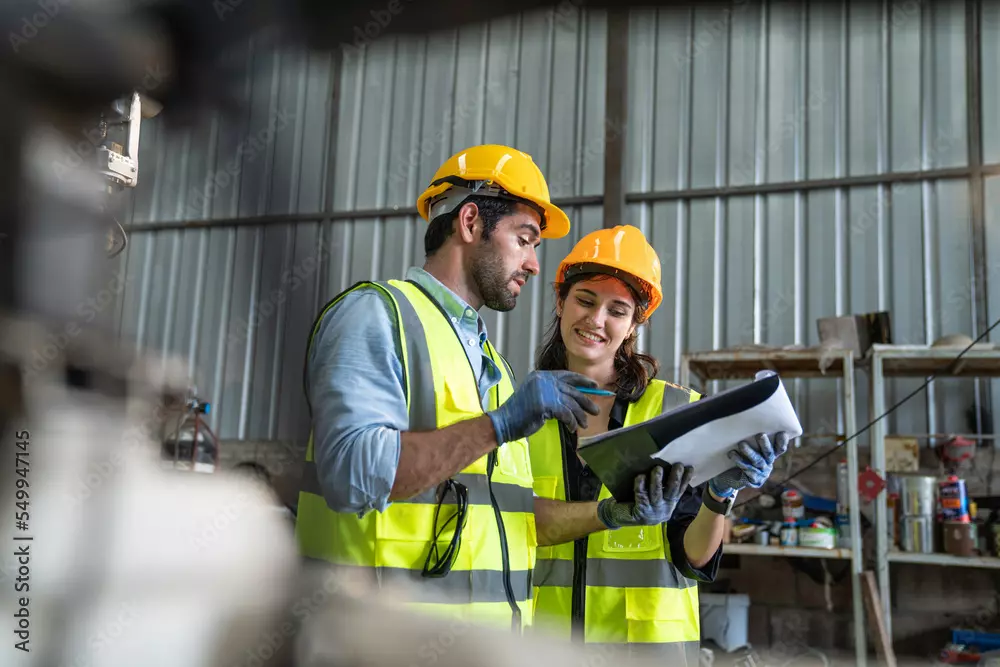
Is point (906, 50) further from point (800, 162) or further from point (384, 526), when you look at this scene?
point (384, 526)

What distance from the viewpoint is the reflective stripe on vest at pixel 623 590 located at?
2.19 metres

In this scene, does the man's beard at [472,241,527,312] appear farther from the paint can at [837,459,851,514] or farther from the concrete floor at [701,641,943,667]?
the paint can at [837,459,851,514]

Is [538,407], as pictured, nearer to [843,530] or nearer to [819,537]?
[819,537]

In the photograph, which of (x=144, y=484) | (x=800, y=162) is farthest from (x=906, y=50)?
(x=144, y=484)

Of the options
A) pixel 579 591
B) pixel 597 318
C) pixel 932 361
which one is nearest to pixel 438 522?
pixel 579 591

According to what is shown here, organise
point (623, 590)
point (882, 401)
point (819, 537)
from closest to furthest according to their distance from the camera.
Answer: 1. point (623, 590)
2. point (819, 537)
3. point (882, 401)

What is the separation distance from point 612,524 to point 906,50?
632 centimetres

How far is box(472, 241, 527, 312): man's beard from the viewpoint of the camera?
1.82 metres

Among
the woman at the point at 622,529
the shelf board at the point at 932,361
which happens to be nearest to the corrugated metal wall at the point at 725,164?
the shelf board at the point at 932,361

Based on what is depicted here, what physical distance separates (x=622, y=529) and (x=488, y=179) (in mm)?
1039

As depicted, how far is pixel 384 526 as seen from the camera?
1.38m

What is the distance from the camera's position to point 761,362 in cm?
571

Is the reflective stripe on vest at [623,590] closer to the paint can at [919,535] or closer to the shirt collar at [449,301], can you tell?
the shirt collar at [449,301]

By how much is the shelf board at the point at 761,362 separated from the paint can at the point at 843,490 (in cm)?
66
